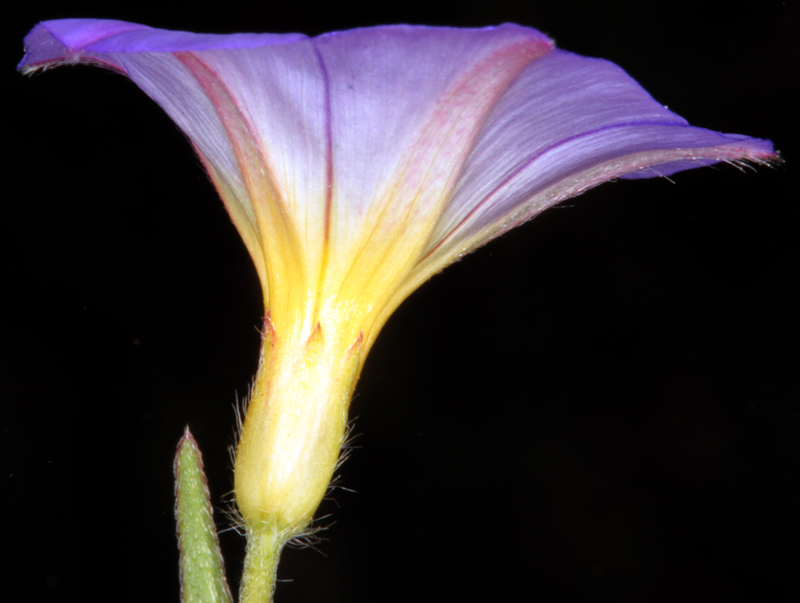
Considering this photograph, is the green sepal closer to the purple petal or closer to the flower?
the flower

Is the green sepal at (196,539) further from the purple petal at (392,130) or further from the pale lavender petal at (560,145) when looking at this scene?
the pale lavender petal at (560,145)

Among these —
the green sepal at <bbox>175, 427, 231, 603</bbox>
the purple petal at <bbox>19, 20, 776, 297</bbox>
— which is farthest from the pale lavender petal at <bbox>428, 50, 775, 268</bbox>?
the green sepal at <bbox>175, 427, 231, 603</bbox>

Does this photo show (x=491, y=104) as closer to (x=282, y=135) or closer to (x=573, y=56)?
(x=573, y=56)

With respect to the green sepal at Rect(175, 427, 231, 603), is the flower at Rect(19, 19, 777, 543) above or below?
above

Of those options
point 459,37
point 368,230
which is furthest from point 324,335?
point 459,37

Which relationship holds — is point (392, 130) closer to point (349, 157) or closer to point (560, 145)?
point (349, 157)

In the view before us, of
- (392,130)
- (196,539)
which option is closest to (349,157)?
(392,130)

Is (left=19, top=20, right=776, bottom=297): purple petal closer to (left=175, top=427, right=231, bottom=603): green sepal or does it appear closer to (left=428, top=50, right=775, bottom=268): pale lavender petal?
(left=428, top=50, right=775, bottom=268): pale lavender petal
